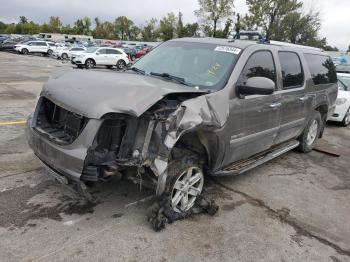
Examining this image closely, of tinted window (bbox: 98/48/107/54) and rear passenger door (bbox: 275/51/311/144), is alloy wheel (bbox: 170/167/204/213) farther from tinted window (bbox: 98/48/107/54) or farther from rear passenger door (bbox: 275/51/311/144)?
tinted window (bbox: 98/48/107/54)

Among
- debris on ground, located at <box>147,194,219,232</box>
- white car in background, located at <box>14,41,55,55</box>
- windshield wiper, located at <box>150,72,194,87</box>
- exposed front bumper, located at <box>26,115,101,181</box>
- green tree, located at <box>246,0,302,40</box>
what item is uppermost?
green tree, located at <box>246,0,302,40</box>

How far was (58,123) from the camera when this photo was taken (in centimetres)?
391

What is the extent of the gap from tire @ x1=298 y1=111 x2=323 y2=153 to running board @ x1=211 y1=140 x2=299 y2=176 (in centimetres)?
40

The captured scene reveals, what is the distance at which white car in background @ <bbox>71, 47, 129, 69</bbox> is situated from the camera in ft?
90.8

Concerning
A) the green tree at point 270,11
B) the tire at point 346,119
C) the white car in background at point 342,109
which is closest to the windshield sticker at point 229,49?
the white car in background at point 342,109

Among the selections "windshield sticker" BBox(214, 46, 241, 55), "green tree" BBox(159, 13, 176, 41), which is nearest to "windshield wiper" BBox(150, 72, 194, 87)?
"windshield sticker" BBox(214, 46, 241, 55)

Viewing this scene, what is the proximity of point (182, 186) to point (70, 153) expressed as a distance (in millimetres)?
1219

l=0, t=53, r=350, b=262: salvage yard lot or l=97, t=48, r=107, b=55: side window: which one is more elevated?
l=0, t=53, r=350, b=262: salvage yard lot

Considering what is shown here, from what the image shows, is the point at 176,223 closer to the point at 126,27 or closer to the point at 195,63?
the point at 195,63

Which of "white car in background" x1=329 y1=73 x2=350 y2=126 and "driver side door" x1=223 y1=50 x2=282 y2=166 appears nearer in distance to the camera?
"driver side door" x1=223 y1=50 x2=282 y2=166

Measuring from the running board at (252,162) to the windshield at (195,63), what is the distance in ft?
3.47

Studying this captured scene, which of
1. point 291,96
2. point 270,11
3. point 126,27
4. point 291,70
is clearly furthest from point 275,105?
point 126,27

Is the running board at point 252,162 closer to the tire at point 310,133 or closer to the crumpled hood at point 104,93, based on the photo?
the tire at point 310,133

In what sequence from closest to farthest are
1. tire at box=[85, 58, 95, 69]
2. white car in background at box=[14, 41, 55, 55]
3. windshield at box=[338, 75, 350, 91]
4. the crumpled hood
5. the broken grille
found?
the crumpled hood
the broken grille
windshield at box=[338, 75, 350, 91]
tire at box=[85, 58, 95, 69]
white car in background at box=[14, 41, 55, 55]
